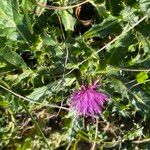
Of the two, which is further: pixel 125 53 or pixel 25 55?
pixel 25 55

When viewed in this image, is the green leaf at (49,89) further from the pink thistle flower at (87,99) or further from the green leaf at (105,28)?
the green leaf at (105,28)

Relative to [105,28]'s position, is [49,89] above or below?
below

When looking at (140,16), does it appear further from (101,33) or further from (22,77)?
(22,77)

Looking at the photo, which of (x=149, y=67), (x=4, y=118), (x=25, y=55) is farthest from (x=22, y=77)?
(x=149, y=67)

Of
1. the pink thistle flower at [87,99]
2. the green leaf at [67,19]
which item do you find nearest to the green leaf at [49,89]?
the pink thistle flower at [87,99]

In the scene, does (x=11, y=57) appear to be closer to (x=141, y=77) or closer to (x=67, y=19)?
(x=67, y=19)

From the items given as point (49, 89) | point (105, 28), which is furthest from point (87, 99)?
point (105, 28)

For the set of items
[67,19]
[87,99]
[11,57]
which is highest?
[67,19]
